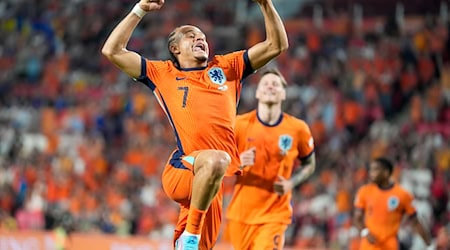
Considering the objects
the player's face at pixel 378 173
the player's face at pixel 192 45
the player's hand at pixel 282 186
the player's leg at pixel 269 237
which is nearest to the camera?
the player's face at pixel 192 45

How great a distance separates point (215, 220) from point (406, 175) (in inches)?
330

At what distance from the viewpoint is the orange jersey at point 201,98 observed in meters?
6.94

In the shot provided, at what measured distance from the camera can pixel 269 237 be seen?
8.52 metres

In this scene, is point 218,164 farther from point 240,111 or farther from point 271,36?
point 240,111

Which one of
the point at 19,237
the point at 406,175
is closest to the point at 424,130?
the point at 406,175

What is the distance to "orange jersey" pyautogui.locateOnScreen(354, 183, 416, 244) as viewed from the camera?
10.5 metres

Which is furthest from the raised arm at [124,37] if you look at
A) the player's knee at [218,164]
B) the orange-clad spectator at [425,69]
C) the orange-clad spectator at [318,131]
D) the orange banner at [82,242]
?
the orange-clad spectator at [425,69]

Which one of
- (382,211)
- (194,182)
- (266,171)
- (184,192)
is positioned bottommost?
(382,211)

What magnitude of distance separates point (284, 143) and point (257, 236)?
965mm

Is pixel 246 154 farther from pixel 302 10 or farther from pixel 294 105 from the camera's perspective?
pixel 302 10

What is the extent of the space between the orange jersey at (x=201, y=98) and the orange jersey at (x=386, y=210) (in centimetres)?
382

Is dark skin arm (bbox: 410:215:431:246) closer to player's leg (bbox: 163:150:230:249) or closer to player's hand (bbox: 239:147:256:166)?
player's hand (bbox: 239:147:256:166)

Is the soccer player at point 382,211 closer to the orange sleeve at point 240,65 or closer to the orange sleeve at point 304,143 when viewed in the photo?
the orange sleeve at point 304,143

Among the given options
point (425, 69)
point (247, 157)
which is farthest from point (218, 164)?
point (425, 69)
